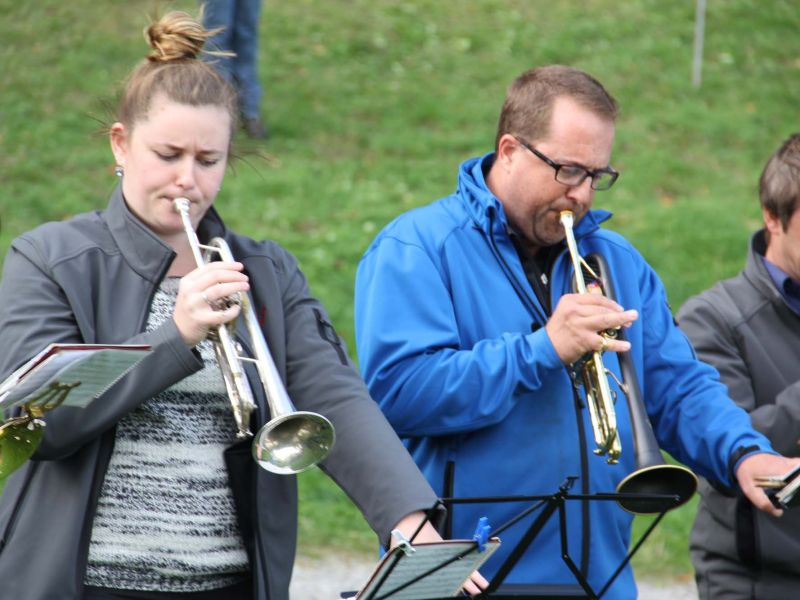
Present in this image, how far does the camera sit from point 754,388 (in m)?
4.36

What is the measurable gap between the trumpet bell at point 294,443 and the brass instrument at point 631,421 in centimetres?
81

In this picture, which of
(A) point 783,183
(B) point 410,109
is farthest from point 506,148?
(B) point 410,109

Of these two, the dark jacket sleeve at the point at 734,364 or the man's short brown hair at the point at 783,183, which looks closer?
the dark jacket sleeve at the point at 734,364

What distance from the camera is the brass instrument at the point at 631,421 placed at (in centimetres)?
346

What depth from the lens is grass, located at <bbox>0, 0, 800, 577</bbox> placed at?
→ 909cm

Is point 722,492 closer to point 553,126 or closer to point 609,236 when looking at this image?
point 609,236

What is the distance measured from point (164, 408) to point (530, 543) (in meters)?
1.03

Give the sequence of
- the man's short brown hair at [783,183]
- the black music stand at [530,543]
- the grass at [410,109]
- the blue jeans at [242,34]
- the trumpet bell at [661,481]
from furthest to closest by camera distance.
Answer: the blue jeans at [242,34], the grass at [410,109], the man's short brown hair at [783,183], the trumpet bell at [661,481], the black music stand at [530,543]

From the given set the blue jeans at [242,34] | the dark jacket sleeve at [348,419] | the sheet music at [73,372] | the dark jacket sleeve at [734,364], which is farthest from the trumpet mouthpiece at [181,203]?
the blue jeans at [242,34]

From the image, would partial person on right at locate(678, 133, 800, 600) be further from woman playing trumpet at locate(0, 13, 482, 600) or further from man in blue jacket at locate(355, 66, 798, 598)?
woman playing trumpet at locate(0, 13, 482, 600)

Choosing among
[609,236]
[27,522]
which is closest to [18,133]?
[609,236]

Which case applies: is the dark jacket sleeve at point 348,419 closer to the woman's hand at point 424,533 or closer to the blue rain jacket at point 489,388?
the woman's hand at point 424,533

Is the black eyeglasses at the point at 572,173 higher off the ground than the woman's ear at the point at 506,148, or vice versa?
the woman's ear at the point at 506,148

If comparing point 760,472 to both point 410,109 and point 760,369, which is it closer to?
point 760,369
